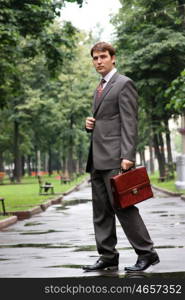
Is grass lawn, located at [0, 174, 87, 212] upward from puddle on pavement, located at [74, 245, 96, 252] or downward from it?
upward

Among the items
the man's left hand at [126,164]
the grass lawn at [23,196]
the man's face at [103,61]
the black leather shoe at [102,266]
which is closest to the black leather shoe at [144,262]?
the black leather shoe at [102,266]

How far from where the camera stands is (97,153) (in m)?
7.66

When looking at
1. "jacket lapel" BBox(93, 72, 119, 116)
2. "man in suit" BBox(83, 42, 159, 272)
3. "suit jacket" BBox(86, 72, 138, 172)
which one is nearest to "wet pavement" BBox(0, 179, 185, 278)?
"man in suit" BBox(83, 42, 159, 272)

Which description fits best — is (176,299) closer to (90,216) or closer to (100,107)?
(100,107)

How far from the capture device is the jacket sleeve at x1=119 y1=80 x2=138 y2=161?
737cm

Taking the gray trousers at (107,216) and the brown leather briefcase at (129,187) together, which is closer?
the brown leather briefcase at (129,187)

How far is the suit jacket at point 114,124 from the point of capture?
7.45m

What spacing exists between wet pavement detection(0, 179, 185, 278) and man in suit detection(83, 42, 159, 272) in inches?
8.9

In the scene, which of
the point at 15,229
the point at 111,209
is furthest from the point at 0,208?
the point at 111,209

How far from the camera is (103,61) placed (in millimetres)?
7758

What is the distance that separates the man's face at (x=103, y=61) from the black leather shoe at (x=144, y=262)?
1879 millimetres

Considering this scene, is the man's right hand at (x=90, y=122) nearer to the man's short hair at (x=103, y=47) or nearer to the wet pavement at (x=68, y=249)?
the man's short hair at (x=103, y=47)

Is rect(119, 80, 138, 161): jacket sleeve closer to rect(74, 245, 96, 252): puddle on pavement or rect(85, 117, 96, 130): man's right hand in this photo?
rect(85, 117, 96, 130): man's right hand

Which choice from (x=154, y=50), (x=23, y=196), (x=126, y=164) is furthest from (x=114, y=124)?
(x=154, y=50)
